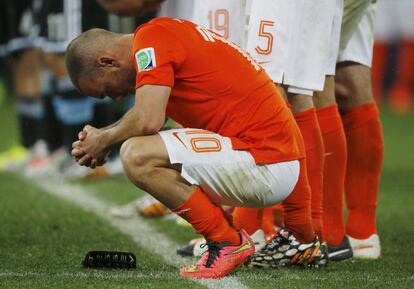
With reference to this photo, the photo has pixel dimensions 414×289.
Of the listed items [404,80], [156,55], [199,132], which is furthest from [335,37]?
[404,80]

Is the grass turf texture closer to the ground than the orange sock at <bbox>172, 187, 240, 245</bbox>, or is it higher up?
closer to the ground

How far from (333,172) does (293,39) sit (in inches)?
23.8

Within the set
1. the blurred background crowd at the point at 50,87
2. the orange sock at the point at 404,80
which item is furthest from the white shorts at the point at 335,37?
the orange sock at the point at 404,80

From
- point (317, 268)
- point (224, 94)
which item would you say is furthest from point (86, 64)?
point (317, 268)

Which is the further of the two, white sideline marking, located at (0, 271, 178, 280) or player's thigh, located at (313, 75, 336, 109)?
player's thigh, located at (313, 75, 336, 109)

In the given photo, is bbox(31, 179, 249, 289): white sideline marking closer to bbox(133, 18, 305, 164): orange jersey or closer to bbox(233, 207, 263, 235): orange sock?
bbox(233, 207, 263, 235): orange sock

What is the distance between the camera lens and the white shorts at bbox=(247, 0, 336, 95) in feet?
14.2

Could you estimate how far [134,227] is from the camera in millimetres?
5383

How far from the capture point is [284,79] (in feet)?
14.2

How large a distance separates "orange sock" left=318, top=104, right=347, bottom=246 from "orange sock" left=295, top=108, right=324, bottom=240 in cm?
18

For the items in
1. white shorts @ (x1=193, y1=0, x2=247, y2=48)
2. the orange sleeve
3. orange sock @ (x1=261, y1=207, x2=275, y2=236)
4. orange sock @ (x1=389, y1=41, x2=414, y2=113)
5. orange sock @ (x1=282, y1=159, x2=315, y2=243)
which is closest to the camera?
the orange sleeve

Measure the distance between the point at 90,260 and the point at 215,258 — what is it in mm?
483

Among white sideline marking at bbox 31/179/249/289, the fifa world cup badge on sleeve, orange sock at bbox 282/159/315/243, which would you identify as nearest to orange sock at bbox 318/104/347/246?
orange sock at bbox 282/159/315/243

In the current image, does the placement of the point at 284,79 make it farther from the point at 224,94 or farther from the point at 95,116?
the point at 95,116
